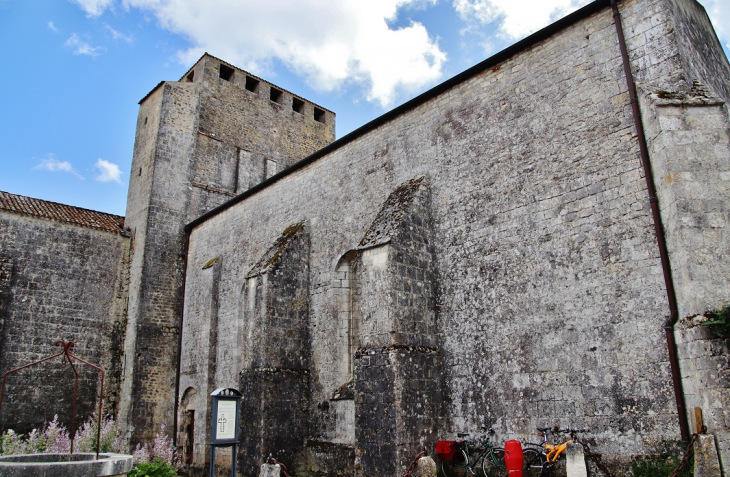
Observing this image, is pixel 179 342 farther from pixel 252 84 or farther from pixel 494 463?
pixel 494 463

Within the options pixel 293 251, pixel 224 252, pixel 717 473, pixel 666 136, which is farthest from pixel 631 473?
pixel 224 252

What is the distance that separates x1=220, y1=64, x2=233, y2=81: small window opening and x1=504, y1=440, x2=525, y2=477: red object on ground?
57.4 ft

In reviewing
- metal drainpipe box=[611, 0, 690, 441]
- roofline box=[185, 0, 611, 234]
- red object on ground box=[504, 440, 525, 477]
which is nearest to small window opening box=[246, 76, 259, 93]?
roofline box=[185, 0, 611, 234]

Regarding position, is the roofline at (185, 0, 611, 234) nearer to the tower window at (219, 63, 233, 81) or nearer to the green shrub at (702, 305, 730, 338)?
the green shrub at (702, 305, 730, 338)

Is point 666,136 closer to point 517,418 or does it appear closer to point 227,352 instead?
point 517,418

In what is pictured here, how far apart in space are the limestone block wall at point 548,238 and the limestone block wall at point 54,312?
8.67m

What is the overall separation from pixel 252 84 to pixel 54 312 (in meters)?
11.2

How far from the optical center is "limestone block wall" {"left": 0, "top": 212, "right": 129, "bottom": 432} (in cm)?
1420

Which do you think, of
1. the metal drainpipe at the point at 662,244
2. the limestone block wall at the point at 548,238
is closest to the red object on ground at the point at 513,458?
the limestone block wall at the point at 548,238

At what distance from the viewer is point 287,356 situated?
11164mm

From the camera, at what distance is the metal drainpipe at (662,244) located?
6027 millimetres

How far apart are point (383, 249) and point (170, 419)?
35.0ft

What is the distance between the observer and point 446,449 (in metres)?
7.93

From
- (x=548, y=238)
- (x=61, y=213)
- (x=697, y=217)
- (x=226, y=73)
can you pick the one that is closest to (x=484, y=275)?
(x=548, y=238)
